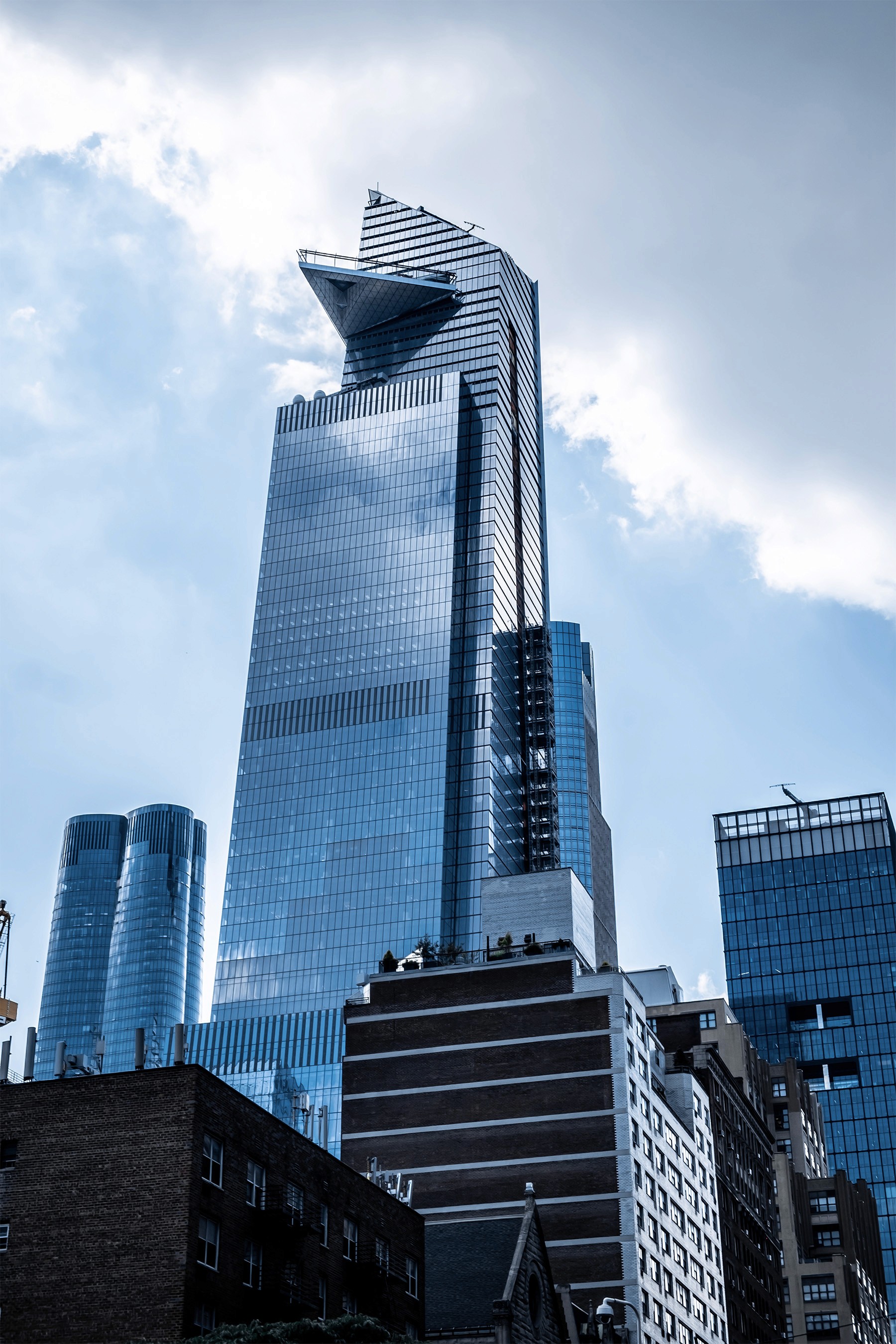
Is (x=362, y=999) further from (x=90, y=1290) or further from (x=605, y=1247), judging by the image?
(x=90, y=1290)

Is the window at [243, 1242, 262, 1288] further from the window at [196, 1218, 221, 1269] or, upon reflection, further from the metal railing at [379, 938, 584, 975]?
the metal railing at [379, 938, 584, 975]

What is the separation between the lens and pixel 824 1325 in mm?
173750

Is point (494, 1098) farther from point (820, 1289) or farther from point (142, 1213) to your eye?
point (820, 1289)

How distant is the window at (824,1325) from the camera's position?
173125 mm

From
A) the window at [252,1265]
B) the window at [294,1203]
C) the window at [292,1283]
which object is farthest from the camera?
the window at [294,1203]

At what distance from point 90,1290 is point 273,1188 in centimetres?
1040

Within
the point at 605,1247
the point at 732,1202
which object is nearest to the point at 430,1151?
the point at 605,1247

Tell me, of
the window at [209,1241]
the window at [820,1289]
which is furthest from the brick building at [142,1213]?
the window at [820,1289]

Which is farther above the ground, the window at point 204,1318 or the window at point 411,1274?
the window at point 411,1274

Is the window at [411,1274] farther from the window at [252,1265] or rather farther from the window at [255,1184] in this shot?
the window at [255,1184]

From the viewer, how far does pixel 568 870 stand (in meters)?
143

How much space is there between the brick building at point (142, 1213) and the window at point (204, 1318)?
81mm

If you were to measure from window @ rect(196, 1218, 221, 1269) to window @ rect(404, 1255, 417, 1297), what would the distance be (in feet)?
66.2

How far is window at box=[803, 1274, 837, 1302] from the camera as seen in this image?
17450 centimetres
